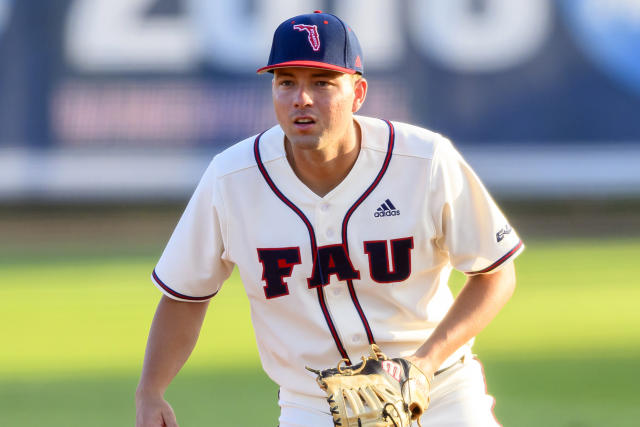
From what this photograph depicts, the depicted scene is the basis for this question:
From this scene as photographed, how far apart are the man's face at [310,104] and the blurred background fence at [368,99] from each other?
465 inches

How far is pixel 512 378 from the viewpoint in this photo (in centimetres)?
693

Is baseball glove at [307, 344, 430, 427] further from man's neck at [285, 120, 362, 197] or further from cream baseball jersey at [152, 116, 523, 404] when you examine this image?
man's neck at [285, 120, 362, 197]

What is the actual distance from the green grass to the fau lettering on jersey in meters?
2.52

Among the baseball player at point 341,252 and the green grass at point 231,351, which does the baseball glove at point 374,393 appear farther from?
the green grass at point 231,351

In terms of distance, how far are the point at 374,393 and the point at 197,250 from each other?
3.11ft

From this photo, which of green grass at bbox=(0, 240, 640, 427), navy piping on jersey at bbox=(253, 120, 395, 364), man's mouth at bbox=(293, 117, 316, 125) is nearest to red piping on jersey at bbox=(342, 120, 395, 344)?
navy piping on jersey at bbox=(253, 120, 395, 364)

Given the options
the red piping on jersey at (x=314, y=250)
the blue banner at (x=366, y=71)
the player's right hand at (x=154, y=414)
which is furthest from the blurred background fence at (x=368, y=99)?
the player's right hand at (x=154, y=414)

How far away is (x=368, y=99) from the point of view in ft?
50.4

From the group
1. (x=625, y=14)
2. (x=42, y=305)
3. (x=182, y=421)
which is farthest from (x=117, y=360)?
(x=625, y=14)

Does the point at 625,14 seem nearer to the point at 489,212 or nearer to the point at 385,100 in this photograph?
the point at 385,100

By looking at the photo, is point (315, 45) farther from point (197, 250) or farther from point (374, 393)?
point (374, 393)

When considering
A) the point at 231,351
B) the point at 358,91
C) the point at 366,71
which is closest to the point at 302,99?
the point at 358,91

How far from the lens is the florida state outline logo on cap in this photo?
3461mm

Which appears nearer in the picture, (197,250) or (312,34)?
(312,34)
